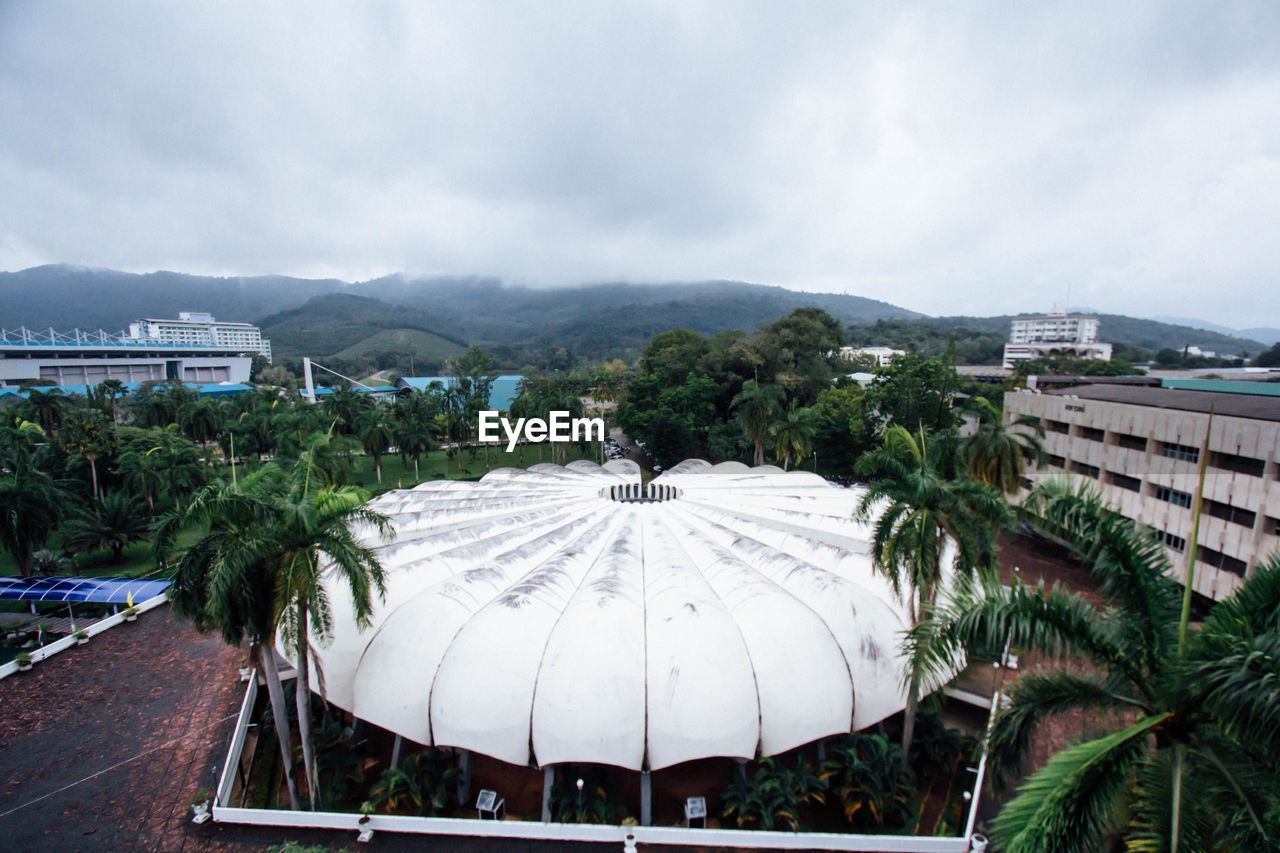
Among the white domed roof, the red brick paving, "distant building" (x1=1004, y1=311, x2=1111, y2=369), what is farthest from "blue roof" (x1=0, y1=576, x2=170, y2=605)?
"distant building" (x1=1004, y1=311, x2=1111, y2=369)

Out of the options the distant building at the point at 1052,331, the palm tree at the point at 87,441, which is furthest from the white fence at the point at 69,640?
the distant building at the point at 1052,331

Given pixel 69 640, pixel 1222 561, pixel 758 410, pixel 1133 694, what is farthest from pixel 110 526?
pixel 1222 561

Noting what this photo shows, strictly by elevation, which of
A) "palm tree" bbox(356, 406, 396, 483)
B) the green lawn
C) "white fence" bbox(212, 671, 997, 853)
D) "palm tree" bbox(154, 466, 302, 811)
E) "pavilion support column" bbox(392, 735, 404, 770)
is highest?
"palm tree" bbox(154, 466, 302, 811)

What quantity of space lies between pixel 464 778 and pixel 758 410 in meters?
32.3

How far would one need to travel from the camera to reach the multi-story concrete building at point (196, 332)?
159 meters

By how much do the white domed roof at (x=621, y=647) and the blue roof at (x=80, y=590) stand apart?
1416 centimetres

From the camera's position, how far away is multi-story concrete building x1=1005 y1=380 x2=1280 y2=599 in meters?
20.5

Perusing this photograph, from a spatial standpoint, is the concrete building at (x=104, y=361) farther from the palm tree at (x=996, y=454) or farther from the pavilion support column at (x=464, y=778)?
the palm tree at (x=996, y=454)

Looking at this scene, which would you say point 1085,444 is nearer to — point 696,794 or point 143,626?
point 696,794

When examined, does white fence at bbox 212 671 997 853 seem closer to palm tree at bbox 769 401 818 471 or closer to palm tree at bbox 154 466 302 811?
palm tree at bbox 154 466 302 811

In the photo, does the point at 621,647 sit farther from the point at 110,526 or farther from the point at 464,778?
the point at 110,526

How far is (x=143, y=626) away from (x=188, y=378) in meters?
111

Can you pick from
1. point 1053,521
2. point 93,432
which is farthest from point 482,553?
point 93,432

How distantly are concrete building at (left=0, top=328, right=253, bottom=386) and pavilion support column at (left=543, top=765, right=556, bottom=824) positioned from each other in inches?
4345
